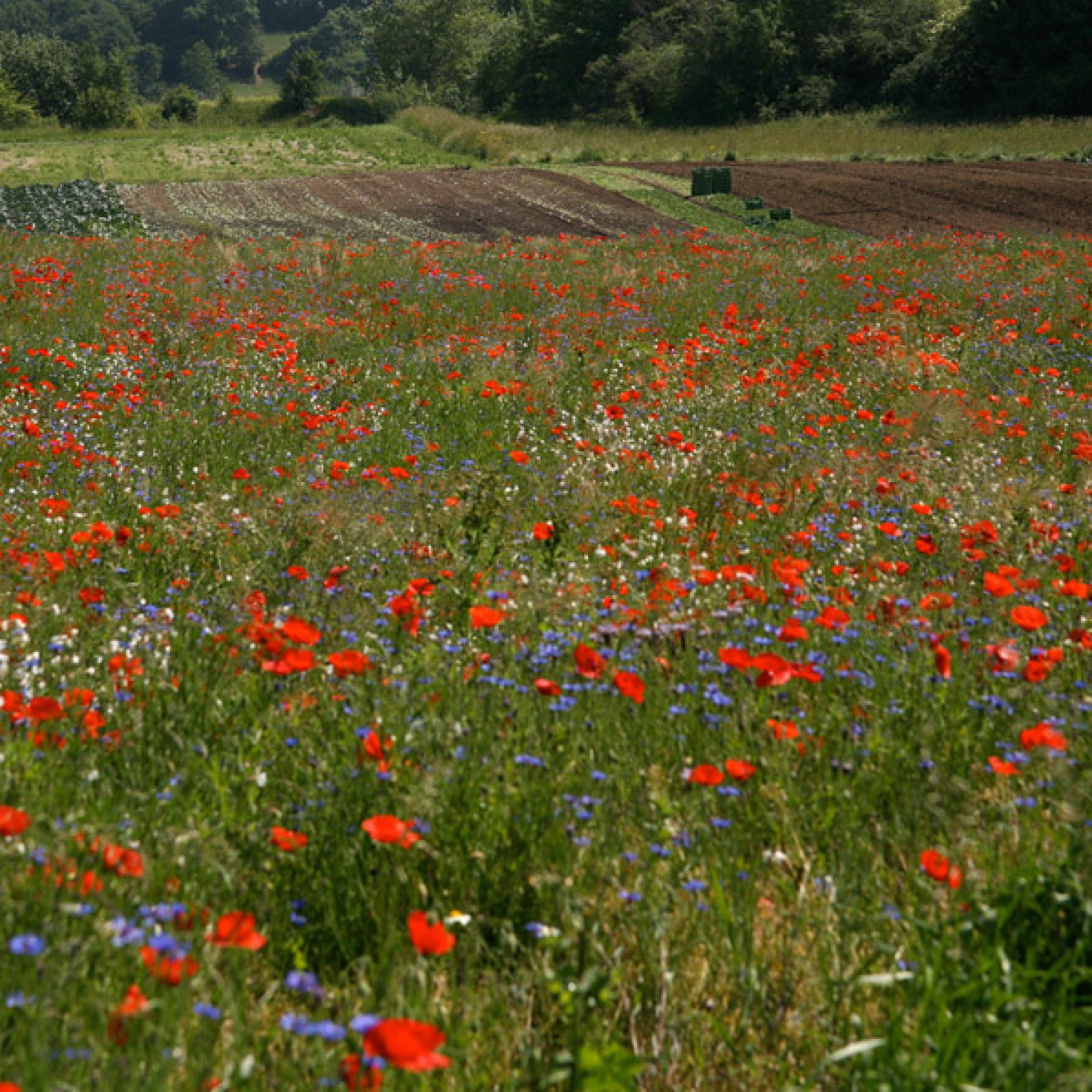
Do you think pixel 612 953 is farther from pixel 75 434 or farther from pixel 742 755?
pixel 75 434

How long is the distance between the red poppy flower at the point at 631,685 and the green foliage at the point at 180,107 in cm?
9167

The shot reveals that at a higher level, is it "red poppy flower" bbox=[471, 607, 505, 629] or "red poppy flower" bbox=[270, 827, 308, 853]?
"red poppy flower" bbox=[471, 607, 505, 629]

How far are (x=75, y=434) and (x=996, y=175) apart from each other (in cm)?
2830

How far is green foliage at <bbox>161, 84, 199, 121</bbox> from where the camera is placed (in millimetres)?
84438

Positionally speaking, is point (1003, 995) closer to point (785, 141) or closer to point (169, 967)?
point (169, 967)

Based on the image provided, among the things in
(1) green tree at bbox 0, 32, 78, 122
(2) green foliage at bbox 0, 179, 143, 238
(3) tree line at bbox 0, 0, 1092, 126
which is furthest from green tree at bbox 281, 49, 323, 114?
(2) green foliage at bbox 0, 179, 143, 238

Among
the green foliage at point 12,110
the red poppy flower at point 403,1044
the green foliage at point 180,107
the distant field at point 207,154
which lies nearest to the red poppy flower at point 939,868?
the red poppy flower at point 403,1044

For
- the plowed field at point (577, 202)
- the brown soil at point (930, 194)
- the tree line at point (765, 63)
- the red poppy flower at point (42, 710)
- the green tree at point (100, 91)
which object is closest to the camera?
the red poppy flower at point (42, 710)

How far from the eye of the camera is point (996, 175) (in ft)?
92.6

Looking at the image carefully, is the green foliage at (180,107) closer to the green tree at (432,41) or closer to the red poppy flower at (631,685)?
the green tree at (432,41)

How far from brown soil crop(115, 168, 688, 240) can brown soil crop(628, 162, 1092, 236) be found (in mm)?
3909


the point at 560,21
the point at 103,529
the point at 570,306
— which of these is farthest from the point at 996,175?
the point at 560,21

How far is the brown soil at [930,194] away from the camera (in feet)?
69.4

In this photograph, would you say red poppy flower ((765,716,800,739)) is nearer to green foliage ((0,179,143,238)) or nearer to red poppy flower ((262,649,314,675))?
red poppy flower ((262,649,314,675))
